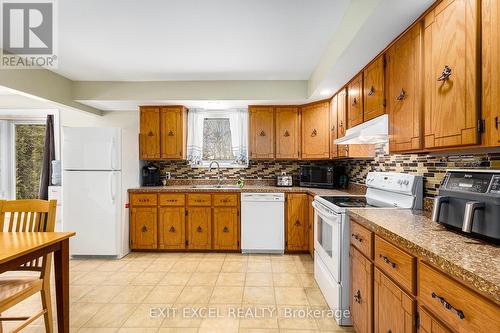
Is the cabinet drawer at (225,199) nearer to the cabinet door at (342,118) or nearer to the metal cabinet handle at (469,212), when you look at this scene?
the cabinet door at (342,118)

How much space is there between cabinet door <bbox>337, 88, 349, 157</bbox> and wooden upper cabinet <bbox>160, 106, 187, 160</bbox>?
221 centimetres

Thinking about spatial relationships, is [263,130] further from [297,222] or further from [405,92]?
[405,92]

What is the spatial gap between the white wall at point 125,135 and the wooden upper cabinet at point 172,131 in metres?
0.40

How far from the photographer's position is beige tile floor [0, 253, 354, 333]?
81.0 inches

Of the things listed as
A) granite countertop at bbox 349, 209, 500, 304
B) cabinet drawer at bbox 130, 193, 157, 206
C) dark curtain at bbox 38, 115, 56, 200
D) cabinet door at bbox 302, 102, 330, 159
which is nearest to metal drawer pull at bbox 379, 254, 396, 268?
granite countertop at bbox 349, 209, 500, 304

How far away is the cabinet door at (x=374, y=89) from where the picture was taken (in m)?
2.03

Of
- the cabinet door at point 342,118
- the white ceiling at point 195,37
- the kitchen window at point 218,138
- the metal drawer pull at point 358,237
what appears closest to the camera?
the metal drawer pull at point 358,237

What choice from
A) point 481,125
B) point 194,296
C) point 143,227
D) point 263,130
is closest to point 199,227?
point 143,227

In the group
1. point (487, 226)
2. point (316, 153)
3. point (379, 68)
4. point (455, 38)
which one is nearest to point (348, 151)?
point (316, 153)

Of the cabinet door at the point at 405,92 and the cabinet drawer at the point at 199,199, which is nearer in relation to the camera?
the cabinet door at the point at 405,92

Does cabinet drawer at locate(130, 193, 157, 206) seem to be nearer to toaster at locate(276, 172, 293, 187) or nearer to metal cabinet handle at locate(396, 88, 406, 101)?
toaster at locate(276, 172, 293, 187)

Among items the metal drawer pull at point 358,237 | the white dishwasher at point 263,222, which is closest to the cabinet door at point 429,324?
the metal drawer pull at point 358,237

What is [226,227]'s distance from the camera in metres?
3.67

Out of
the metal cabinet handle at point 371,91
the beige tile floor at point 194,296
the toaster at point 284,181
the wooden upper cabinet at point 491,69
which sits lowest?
the beige tile floor at point 194,296
